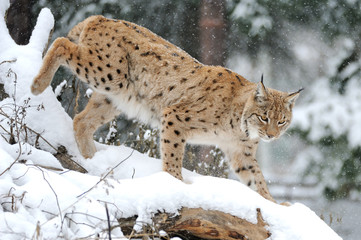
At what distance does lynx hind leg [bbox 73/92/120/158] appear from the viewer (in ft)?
18.6

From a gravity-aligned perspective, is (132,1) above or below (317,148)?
above

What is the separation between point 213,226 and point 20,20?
7153 mm

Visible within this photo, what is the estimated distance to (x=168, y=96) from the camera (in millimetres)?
5895

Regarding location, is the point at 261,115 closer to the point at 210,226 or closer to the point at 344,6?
the point at 210,226

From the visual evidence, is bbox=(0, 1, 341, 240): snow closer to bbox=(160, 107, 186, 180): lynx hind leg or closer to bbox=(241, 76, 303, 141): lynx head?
bbox=(160, 107, 186, 180): lynx hind leg

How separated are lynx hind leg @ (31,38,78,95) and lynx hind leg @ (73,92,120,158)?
58cm

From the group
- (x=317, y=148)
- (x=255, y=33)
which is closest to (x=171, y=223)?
(x=317, y=148)

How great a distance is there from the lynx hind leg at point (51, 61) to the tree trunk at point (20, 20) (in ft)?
12.3

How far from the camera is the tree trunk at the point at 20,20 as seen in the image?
375 inches

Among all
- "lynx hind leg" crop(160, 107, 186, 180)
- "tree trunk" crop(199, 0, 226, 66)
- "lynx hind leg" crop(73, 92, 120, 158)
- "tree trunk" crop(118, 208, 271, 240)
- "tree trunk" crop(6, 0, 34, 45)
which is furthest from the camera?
"tree trunk" crop(199, 0, 226, 66)

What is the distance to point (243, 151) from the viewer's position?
5.73m

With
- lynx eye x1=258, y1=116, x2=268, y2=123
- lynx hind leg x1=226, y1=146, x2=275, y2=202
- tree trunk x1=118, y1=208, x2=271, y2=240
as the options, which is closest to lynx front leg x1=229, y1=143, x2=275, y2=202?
lynx hind leg x1=226, y1=146, x2=275, y2=202

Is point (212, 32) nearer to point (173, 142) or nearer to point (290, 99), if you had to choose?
point (290, 99)

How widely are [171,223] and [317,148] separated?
6.12 metres
